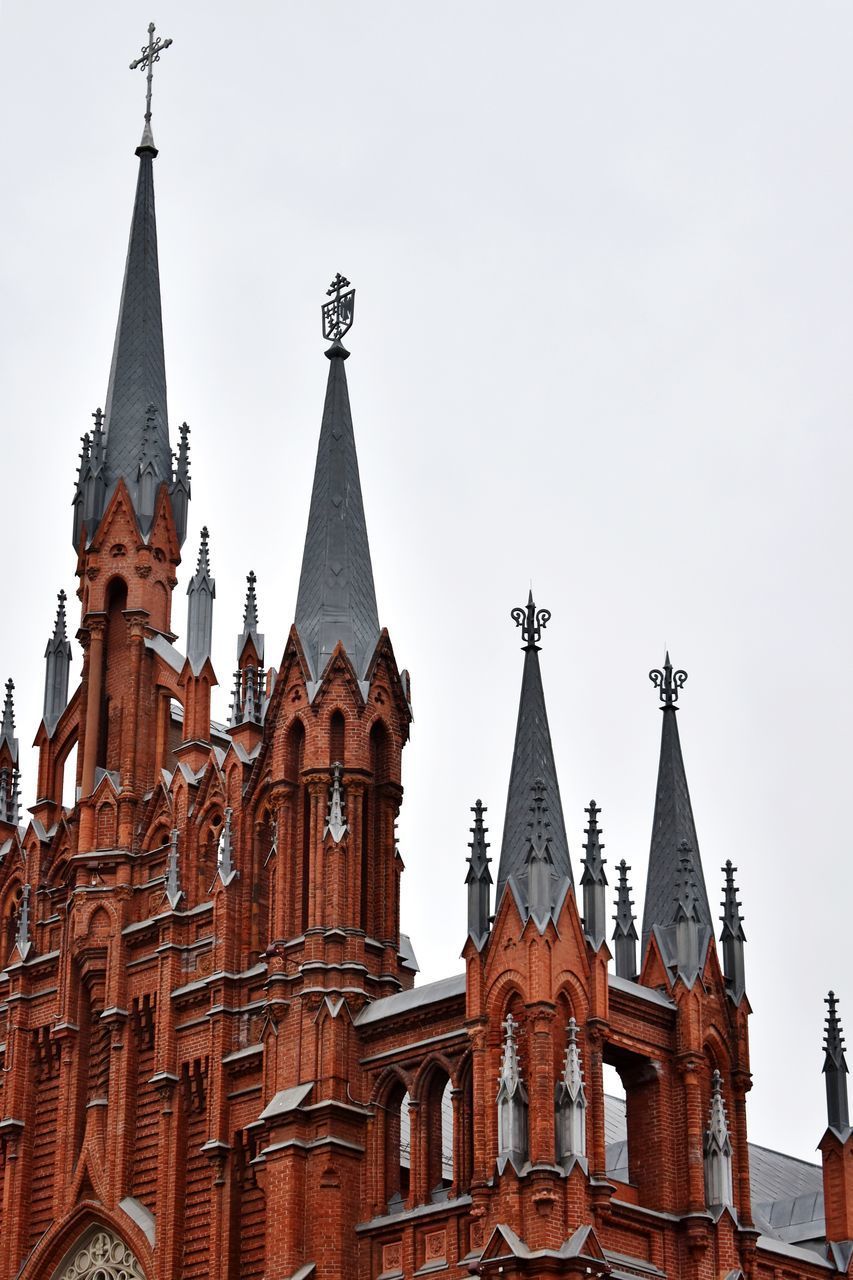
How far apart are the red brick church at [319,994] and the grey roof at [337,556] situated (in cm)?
8

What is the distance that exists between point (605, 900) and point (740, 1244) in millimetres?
6566

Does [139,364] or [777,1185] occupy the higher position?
[139,364]

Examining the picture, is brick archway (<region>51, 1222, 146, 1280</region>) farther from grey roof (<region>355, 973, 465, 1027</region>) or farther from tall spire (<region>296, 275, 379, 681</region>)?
tall spire (<region>296, 275, 379, 681</region>)

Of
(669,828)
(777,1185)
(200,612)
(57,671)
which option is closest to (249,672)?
(200,612)

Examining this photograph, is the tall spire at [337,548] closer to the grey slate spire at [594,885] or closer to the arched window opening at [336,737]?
the arched window opening at [336,737]

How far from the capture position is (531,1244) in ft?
137

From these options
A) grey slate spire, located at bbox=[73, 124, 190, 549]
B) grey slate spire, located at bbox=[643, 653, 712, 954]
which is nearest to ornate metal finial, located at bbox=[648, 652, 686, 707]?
grey slate spire, located at bbox=[643, 653, 712, 954]

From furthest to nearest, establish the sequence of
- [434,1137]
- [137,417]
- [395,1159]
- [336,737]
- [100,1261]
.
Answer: [137,417]
[336,737]
[100,1261]
[395,1159]
[434,1137]

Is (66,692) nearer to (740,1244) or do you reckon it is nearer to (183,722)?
(183,722)

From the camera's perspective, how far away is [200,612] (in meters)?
53.6

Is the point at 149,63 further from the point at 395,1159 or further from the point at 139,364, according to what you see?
the point at 395,1159

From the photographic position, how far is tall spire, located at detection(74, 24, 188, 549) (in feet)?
184

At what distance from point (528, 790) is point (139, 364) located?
17.9 meters

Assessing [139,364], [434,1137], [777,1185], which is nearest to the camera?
[434,1137]
